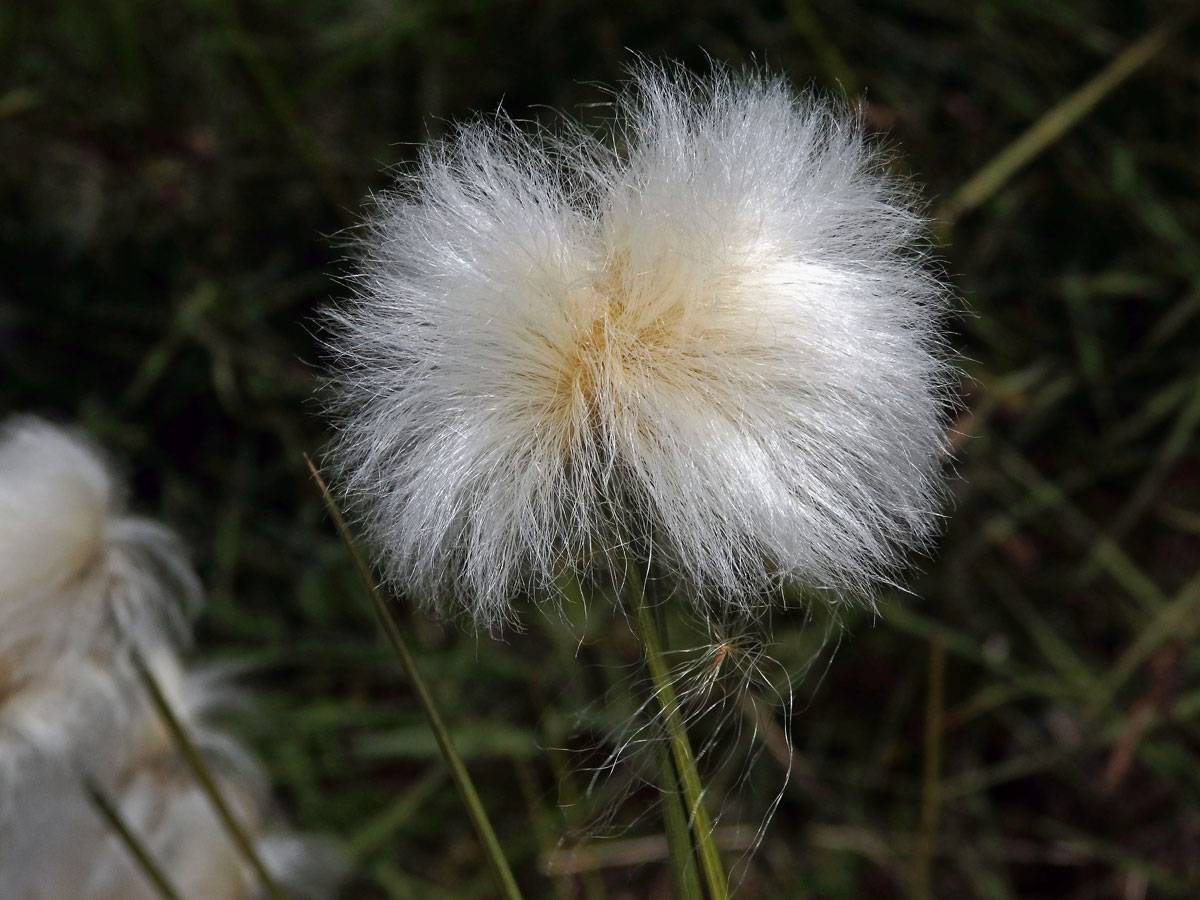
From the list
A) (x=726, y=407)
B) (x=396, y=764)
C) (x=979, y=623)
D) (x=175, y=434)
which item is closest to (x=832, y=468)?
(x=726, y=407)

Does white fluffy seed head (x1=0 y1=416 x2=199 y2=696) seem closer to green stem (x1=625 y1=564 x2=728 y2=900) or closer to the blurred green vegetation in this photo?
green stem (x1=625 y1=564 x2=728 y2=900)

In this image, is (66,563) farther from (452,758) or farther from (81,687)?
(452,758)

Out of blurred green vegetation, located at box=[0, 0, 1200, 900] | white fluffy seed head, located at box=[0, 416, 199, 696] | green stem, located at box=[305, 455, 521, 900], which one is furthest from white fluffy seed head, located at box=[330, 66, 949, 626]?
blurred green vegetation, located at box=[0, 0, 1200, 900]

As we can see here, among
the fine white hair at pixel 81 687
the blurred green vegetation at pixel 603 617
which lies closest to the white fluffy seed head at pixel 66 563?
the fine white hair at pixel 81 687

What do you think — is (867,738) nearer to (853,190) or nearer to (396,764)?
(396,764)

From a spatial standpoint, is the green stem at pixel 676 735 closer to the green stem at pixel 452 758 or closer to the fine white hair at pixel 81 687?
the green stem at pixel 452 758
